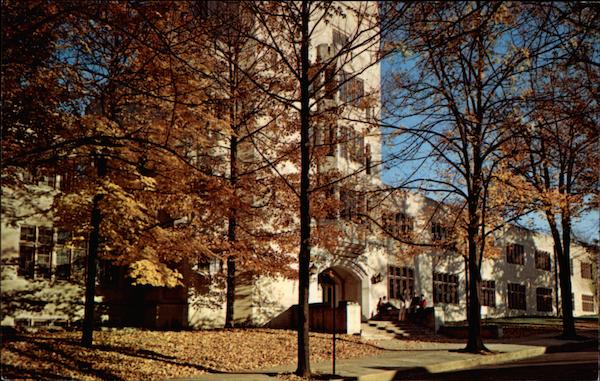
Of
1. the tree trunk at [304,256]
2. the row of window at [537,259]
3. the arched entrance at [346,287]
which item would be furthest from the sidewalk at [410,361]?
the row of window at [537,259]

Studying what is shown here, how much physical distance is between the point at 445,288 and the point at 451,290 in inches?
33.7

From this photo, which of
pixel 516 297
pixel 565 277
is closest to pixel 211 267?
pixel 565 277

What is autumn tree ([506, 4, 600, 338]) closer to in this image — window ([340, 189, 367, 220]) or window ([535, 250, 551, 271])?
window ([340, 189, 367, 220])

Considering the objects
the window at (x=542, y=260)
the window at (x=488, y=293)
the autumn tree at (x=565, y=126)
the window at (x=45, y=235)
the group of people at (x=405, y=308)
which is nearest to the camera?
the autumn tree at (x=565, y=126)

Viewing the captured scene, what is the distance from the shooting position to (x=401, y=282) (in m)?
36.5

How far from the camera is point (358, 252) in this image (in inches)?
1208

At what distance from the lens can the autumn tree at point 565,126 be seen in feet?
35.4

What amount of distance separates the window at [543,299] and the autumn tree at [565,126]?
29.2m

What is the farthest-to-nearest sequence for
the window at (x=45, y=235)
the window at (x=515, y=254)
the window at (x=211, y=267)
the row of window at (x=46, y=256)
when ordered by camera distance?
1. the window at (x=515, y=254)
2. the window at (x=211, y=267)
3. the window at (x=45, y=235)
4. the row of window at (x=46, y=256)

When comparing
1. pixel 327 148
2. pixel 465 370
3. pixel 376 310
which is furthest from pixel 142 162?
pixel 376 310

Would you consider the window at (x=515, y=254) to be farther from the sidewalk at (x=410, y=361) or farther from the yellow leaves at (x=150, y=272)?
the yellow leaves at (x=150, y=272)

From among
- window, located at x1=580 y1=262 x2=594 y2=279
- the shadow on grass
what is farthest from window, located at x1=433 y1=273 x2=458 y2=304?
window, located at x1=580 y1=262 x2=594 y2=279

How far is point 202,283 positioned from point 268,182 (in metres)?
5.94

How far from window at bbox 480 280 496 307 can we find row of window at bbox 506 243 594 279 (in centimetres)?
409
